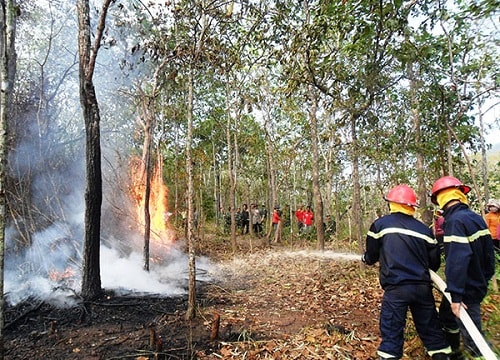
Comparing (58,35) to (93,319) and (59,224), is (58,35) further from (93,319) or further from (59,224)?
(93,319)

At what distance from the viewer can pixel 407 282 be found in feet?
11.3

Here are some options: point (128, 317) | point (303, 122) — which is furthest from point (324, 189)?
point (128, 317)

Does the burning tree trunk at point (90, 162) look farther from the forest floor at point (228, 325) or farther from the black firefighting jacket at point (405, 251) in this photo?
the black firefighting jacket at point (405, 251)

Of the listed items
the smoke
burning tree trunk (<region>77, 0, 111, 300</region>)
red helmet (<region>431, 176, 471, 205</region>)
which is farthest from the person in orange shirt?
burning tree trunk (<region>77, 0, 111, 300</region>)

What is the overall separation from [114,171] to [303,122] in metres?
12.3

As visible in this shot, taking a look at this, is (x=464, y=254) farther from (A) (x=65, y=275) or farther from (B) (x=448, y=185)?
(A) (x=65, y=275)

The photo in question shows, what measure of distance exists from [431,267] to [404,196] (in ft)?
2.82

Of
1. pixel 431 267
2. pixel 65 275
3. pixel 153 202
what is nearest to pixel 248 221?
pixel 153 202

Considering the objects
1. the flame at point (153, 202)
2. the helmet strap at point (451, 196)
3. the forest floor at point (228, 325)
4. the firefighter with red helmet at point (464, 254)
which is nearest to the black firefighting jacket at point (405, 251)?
the firefighter with red helmet at point (464, 254)

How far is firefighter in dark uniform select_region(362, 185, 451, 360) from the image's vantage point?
3410mm

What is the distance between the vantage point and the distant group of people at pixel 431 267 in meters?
3.22

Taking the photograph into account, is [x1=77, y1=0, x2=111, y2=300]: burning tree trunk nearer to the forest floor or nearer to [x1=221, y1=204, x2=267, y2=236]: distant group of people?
the forest floor

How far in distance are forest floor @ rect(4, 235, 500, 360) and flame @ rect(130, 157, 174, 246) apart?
16.4ft

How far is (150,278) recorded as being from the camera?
30.0 feet
